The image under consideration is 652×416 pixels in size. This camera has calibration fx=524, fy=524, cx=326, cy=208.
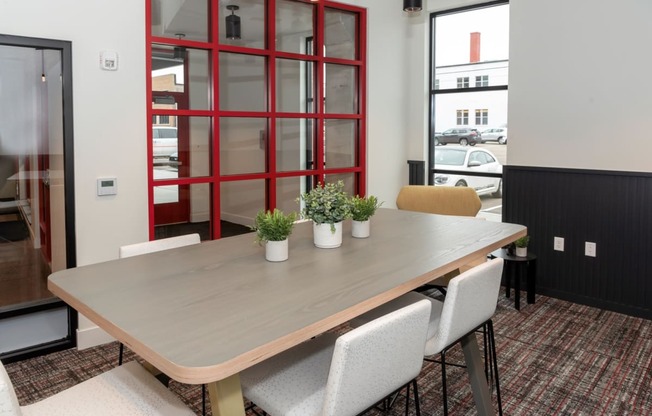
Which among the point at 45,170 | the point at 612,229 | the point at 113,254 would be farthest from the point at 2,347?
the point at 612,229

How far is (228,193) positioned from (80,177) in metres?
1.10

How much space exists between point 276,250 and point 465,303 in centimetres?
74

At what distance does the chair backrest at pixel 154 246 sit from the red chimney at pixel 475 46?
3.54 m

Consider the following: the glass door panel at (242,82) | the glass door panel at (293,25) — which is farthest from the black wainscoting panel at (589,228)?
the glass door panel at (242,82)

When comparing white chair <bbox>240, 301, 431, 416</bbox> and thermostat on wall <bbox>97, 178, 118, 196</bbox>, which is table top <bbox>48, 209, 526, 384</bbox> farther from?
thermostat on wall <bbox>97, 178, 118, 196</bbox>

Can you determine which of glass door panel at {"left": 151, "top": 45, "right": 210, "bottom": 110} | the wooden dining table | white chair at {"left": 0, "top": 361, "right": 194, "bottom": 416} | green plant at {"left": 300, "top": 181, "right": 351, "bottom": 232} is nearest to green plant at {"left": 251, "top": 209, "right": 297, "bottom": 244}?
the wooden dining table

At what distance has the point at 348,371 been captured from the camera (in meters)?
1.38

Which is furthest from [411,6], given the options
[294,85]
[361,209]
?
[361,209]

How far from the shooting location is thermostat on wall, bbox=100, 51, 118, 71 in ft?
10.8

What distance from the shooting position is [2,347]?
3209 millimetres

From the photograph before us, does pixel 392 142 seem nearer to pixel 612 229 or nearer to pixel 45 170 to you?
pixel 612 229

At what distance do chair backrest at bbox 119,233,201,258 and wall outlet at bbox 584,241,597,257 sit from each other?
3212 mm

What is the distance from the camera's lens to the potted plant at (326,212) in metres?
2.24

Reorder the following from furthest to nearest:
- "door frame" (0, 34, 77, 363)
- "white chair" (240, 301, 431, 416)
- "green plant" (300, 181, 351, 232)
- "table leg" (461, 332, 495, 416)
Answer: "door frame" (0, 34, 77, 363), "table leg" (461, 332, 495, 416), "green plant" (300, 181, 351, 232), "white chair" (240, 301, 431, 416)
